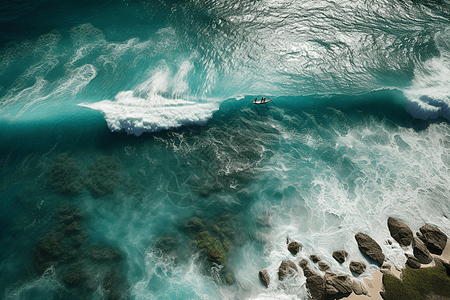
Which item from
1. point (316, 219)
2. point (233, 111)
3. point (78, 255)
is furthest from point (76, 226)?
point (316, 219)

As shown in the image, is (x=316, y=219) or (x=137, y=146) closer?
(x=316, y=219)

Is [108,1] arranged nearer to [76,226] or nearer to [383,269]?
[76,226]

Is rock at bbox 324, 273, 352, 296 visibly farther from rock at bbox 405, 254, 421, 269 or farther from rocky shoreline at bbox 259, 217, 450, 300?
rock at bbox 405, 254, 421, 269

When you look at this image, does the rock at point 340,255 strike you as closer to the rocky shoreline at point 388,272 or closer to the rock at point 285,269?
the rocky shoreline at point 388,272

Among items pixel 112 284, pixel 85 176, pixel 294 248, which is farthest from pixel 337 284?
pixel 85 176

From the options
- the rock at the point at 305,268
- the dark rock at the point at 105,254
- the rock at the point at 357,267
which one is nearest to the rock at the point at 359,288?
the rock at the point at 357,267

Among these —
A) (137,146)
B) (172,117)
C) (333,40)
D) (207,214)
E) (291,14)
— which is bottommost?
(207,214)

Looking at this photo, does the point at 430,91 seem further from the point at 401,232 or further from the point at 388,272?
the point at 388,272
